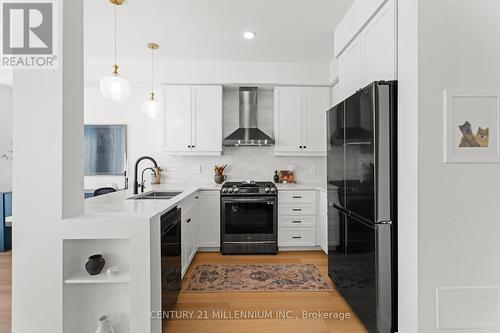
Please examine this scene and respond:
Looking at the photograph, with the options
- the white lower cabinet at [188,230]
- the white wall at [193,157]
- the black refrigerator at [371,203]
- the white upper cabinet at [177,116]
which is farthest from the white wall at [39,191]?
the white wall at [193,157]

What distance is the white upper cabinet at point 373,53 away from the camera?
1.97 m

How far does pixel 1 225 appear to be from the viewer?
150 inches

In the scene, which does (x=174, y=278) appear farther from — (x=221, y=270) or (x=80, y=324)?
(x=221, y=270)

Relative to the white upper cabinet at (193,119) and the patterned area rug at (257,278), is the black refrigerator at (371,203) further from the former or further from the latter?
the white upper cabinet at (193,119)

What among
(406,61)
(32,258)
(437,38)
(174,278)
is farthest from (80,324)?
(437,38)

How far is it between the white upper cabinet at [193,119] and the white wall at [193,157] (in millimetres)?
287

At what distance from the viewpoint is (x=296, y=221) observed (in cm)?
400


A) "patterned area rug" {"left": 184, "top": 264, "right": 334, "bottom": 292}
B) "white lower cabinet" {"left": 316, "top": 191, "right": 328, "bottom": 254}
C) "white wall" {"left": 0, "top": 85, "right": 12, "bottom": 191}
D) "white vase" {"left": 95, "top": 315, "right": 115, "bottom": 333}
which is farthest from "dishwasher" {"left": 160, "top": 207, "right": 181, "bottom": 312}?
"white wall" {"left": 0, "top": 85, "right": 12, "bottom": 191}

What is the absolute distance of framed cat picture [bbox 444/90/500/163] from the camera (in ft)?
5.49

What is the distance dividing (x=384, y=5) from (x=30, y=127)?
8.20ft

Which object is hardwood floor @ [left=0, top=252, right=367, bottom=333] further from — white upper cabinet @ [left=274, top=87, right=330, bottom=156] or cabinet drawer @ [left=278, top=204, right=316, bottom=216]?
white upper cabinet @ [left=274, top=87, right=330, bottom=156]

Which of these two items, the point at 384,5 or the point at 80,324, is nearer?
the point at 80,324

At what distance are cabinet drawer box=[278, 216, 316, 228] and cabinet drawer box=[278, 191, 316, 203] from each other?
24 cm

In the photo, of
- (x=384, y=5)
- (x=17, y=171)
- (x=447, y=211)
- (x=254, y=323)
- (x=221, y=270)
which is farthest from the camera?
(x=221, y=270)
